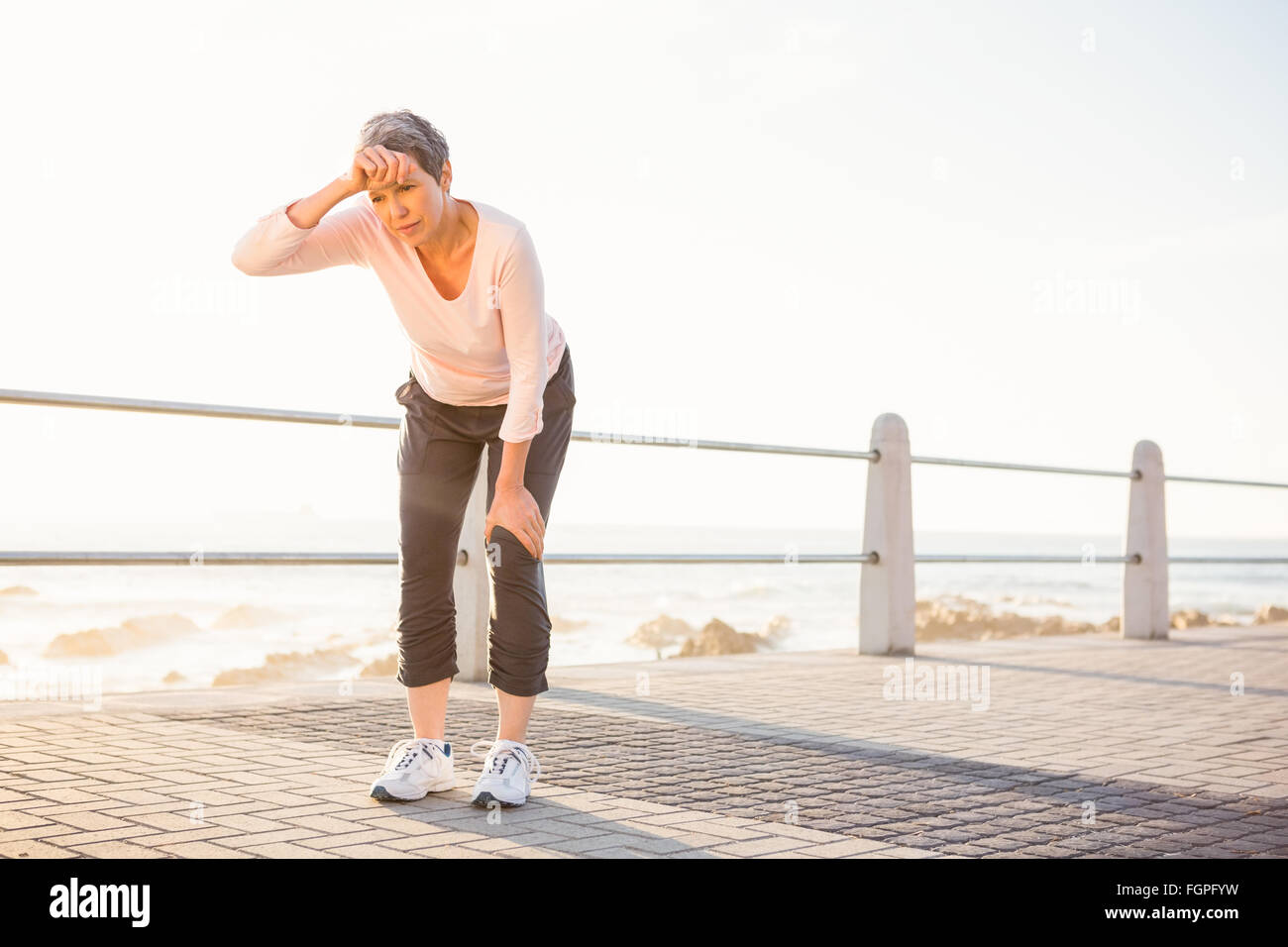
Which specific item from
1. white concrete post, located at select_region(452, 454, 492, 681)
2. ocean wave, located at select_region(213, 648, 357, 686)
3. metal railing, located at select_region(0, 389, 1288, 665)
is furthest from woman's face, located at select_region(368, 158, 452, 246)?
ocean wave, located at select_region(213, 648, 357, 686)

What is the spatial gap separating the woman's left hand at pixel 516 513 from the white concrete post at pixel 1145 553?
272 inches

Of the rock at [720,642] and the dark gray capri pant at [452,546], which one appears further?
the rock at [720,642]

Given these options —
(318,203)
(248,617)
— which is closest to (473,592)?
(318,203)

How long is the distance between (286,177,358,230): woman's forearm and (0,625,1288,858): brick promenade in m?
1.36

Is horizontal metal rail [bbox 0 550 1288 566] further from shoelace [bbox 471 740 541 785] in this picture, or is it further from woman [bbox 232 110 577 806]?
shoelace [bbox 471 740 541 785]

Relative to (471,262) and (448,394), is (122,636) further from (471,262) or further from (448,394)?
(471,262)

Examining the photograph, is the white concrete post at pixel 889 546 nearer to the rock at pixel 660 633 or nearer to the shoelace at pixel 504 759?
the shoelace at pixel 504 759

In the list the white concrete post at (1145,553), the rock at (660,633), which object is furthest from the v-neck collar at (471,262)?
the rock at (660,633)

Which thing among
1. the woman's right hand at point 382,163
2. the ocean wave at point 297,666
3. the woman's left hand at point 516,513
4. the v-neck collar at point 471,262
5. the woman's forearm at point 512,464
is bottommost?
the ocean wave at point 297,666

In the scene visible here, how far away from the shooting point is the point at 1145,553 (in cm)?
886

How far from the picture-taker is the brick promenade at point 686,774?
2.62m

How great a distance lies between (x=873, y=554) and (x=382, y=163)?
5.01m

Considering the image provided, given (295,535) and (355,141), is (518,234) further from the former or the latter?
(295,535)
